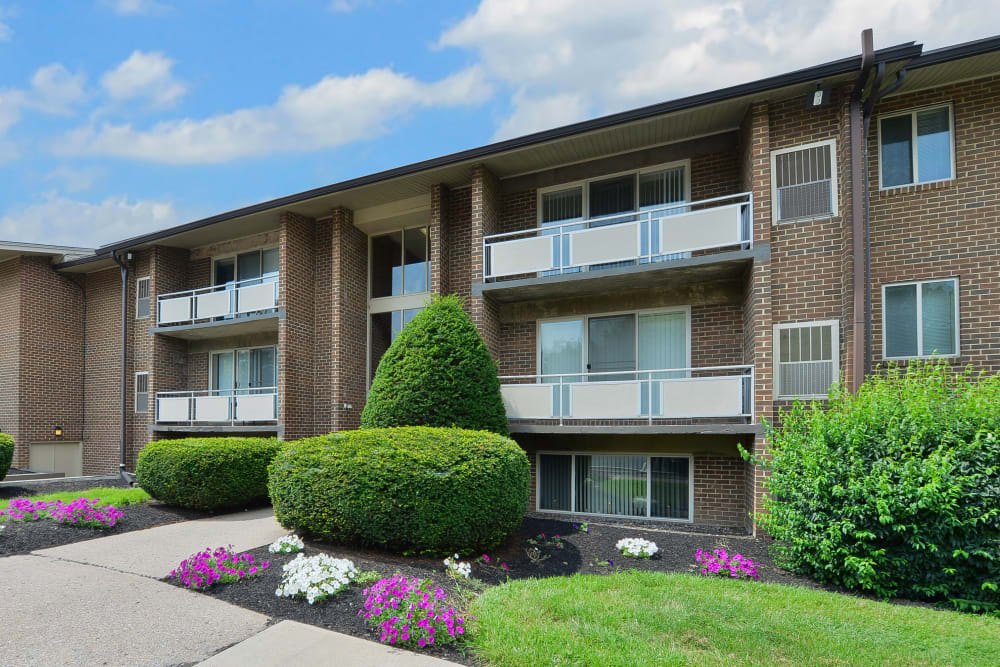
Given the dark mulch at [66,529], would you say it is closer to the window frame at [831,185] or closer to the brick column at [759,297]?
the brick column at [759,297]

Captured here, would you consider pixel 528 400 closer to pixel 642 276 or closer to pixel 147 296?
pixel 642 276

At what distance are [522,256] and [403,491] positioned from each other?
5.55 metres

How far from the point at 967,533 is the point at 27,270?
22022 mm

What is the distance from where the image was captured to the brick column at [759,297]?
867cm

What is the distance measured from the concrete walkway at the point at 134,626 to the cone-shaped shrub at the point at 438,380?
356cm

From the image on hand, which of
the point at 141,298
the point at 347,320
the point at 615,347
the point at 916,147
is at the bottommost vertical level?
the point at 615,347

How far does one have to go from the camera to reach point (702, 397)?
9.09 m

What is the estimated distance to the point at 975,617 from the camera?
17.5 ft

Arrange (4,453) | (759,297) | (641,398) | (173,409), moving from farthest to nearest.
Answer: (173,409) < (4,453) < (641,398) < (759,297)

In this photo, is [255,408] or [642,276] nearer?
[642,276]

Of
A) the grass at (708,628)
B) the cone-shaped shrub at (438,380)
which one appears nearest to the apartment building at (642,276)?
the cone-shaped shrub at (438,380)

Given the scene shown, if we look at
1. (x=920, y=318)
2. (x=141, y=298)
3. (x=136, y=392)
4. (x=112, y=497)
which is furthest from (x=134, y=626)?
(x=141, y=298)

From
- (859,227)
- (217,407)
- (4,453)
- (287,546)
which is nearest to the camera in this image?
(287,546)

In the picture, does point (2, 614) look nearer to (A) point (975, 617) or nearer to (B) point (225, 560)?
(B) point (225, 560)
